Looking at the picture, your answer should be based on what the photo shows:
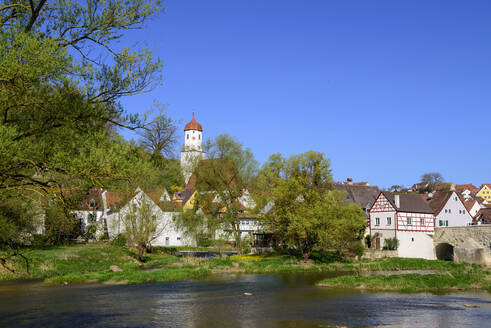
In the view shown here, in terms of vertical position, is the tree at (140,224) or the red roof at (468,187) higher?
the red roof at (468,187)

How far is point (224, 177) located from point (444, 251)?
32.0 m

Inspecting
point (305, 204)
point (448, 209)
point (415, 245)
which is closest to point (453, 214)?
point (448, 209)

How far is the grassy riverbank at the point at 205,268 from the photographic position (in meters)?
31.7

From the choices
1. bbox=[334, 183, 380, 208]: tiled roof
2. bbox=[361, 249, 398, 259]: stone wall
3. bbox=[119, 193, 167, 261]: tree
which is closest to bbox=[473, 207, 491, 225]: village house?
bbox=[334, 183, 380, 208]: tiled roof

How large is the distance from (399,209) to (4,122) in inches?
2238

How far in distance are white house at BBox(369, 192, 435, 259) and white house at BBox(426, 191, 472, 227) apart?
2.75 meters

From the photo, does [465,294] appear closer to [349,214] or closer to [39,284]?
[349,214]

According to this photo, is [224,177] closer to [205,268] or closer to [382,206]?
[205,268]

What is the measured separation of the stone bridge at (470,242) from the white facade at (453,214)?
791cm

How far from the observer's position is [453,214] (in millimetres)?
67750

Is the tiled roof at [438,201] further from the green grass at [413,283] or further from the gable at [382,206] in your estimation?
the green grass at [413,283]

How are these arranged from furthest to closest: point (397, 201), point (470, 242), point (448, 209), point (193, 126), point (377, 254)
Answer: point (193, 126), point (448, 209), point (397, 201), point (377, 254), point (470, 242)

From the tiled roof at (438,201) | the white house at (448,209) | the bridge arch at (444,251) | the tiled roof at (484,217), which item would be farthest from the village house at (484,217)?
the bridge arch at (444,251)

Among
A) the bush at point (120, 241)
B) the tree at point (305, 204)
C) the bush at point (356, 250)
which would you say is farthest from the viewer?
the bush at point (120, 241)
